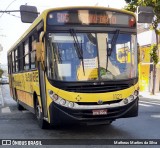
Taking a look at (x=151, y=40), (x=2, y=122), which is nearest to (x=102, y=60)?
(x=2, y=122)

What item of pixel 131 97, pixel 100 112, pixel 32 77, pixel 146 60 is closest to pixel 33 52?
pixel 32 77

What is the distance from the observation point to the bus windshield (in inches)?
354

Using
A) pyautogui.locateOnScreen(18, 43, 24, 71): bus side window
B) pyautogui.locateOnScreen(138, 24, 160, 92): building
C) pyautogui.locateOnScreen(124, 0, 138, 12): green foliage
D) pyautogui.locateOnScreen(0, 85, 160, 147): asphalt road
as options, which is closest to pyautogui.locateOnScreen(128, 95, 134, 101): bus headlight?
pyautogui.locateOnScreen(0, 85, 160, 147): asphalt road

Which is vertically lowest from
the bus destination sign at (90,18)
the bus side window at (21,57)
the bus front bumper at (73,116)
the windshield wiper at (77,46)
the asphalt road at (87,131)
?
the asphalt road at (87,131)

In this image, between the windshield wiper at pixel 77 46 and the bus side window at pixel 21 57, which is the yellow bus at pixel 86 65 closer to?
the windshield wiper at pixel 77 46

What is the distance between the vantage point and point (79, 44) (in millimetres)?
9117

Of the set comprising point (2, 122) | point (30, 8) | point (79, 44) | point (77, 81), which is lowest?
point (2, 122)

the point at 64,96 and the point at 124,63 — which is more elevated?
the point at 124,63

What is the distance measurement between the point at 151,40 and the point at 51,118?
24387mm

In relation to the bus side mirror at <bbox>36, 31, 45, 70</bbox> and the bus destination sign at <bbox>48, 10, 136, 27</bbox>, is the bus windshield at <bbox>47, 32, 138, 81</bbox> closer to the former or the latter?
the bus side mirror at <bbox>36, 31, 45, 70</bbox>

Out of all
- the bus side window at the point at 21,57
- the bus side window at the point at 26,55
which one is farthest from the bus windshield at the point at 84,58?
the bus side window at the point at 21,57

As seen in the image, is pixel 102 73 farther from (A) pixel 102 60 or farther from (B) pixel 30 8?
(B) pixel 30 8

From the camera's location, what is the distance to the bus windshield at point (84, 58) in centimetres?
898

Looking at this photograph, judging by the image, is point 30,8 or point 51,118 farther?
point 30,8
